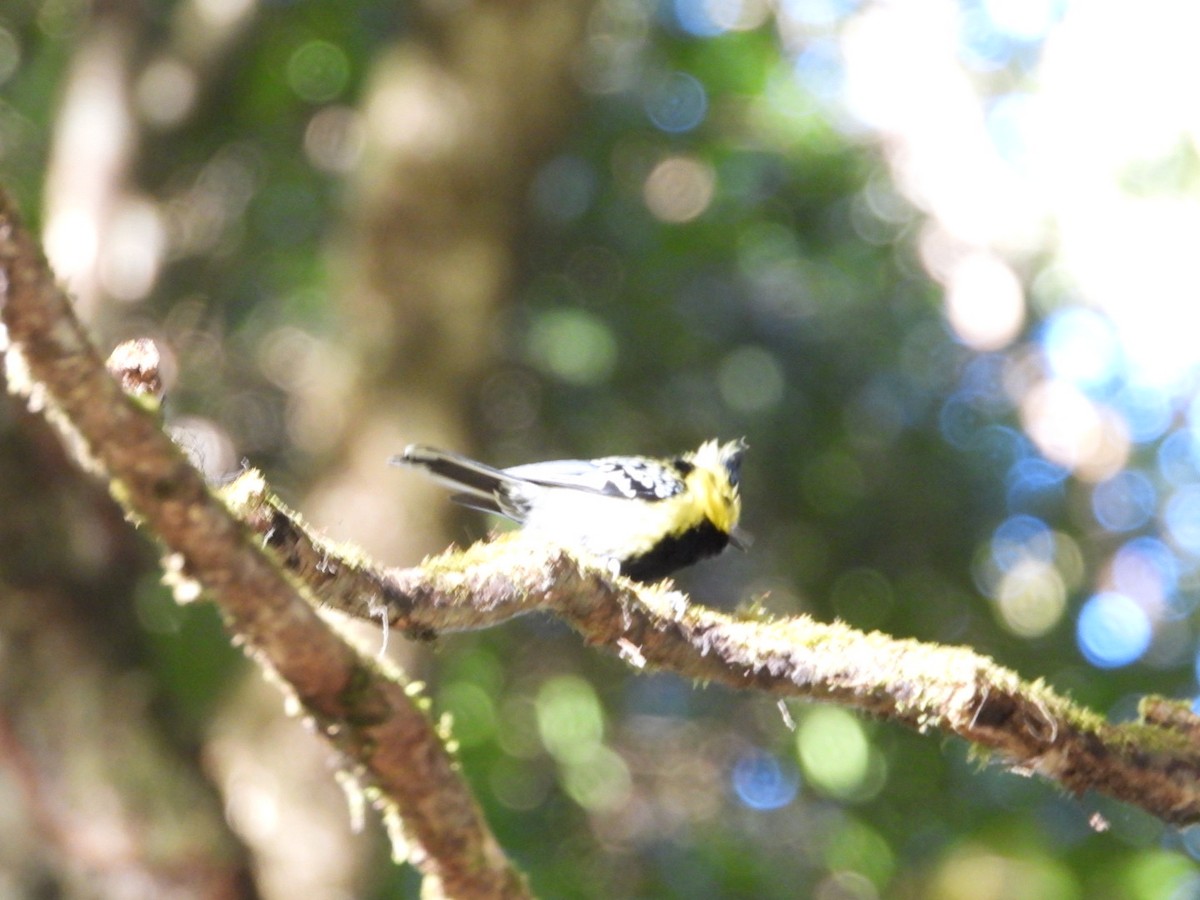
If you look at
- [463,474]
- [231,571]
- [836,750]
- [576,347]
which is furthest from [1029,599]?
[231,571]

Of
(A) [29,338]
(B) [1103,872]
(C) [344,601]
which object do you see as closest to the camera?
(A) [29,338]

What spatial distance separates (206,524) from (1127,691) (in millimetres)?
6498

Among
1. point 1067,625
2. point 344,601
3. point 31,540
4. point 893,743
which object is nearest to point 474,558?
point 344,601

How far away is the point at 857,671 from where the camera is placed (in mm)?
2895

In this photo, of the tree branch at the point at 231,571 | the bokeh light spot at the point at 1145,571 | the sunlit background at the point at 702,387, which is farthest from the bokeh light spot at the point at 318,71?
the tree branch at the point at 231,571

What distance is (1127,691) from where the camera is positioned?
724cm

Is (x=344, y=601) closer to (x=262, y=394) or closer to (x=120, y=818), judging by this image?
(x=120, y=818)

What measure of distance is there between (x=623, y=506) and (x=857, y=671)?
1.55 meters

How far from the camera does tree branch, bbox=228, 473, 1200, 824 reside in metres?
2.66

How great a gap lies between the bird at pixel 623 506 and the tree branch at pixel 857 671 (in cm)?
118

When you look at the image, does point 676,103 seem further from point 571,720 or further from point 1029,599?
point 571,720

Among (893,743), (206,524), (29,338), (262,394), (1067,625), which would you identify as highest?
(262,394)

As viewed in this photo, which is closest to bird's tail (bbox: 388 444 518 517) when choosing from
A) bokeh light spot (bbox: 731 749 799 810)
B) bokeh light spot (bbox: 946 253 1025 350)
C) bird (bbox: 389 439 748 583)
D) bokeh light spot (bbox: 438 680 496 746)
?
bird (bbox: 389 439 748 583)

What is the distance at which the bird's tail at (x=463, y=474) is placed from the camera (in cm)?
362
